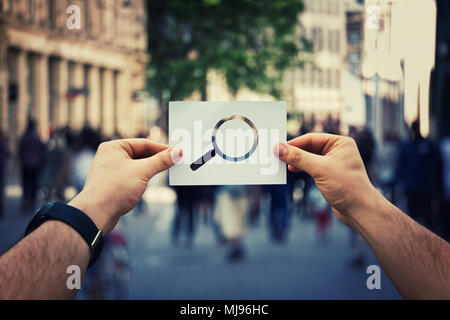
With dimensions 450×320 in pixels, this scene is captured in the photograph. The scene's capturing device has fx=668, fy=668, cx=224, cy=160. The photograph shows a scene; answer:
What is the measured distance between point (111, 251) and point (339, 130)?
2.33 m

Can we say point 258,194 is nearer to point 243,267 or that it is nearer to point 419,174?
point 243,267

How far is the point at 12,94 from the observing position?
15.2 metres

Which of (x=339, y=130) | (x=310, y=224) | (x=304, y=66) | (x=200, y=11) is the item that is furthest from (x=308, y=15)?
(x=339, y=130)

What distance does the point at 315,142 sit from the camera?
1.54 m

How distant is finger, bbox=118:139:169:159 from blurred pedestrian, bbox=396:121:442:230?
7.04 meters

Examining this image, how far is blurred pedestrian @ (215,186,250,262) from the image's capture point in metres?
8.70

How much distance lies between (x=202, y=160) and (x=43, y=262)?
38 cm

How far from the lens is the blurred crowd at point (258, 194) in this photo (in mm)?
6289

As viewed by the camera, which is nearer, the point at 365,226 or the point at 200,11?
the point at 365,226

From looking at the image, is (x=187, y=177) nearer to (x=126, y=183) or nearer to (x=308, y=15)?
(x=126, y=183)

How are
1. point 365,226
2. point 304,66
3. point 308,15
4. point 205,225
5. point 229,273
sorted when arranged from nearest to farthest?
point 365,226 < point 229,273 < point 205,225 < point 308,15 < point 304,66
